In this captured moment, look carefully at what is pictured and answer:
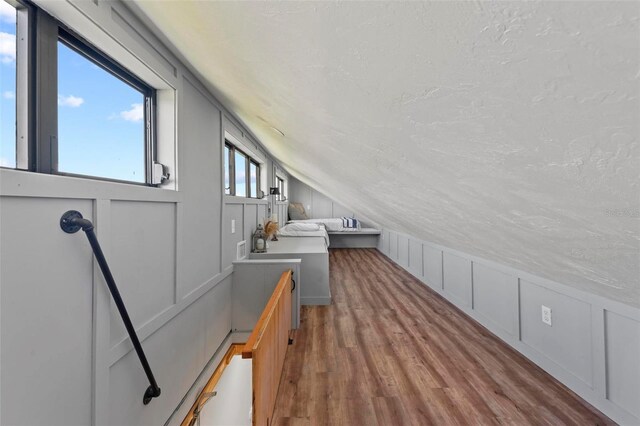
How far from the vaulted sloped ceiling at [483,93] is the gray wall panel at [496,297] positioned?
0.73m

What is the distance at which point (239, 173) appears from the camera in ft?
9.80

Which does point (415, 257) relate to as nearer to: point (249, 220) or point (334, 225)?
point (249, 220)

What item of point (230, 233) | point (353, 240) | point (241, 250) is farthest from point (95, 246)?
point (353, 240)

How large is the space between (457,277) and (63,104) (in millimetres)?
3351

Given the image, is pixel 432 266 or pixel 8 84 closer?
pixel 8 84

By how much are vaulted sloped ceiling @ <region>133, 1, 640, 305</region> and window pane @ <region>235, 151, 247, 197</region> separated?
5.23 ft

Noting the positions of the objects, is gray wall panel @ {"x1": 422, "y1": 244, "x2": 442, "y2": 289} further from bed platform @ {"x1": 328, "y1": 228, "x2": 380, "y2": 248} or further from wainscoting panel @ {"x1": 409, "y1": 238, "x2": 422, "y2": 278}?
bed platform @ {"x1": 328, "y1": 228, "x2": 380, "y2": 248}

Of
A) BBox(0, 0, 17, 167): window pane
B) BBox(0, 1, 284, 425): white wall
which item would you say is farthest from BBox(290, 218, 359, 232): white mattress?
BBox(0, 0, 17, 167): window pane

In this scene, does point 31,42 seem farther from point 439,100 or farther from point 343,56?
point 439,100

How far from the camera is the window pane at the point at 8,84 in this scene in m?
0.73

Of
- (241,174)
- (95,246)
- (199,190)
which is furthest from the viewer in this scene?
(241,174)

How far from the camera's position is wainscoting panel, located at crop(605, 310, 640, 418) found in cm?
125

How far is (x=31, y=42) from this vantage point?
788 millimetres

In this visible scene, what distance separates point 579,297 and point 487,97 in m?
1.65
